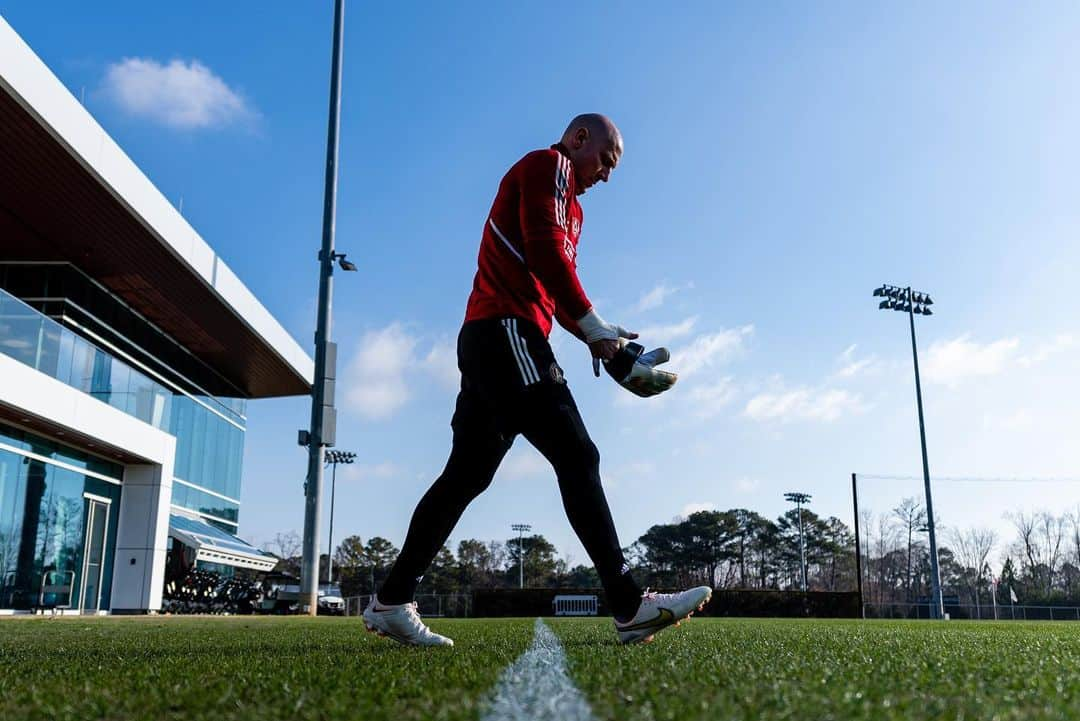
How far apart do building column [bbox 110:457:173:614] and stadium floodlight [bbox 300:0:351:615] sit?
4775mm

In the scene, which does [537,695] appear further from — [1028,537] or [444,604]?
[444,604]

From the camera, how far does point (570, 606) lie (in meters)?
34.5

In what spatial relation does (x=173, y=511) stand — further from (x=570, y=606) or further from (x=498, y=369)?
(x=498, y=369)

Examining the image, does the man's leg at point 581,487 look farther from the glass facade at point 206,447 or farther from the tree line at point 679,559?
the tree line at point 679,559

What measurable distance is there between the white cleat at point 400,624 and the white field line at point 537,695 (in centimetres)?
96

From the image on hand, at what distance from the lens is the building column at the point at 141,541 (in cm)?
1864

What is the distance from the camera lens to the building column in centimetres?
1864

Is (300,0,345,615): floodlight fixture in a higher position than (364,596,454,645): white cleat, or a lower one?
higher

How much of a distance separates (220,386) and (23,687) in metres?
27.7

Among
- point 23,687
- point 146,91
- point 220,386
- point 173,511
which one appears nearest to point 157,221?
point 146,91

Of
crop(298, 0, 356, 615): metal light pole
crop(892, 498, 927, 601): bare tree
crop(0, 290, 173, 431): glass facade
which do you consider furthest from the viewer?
crop(892, 498, 927, 601): bare tree

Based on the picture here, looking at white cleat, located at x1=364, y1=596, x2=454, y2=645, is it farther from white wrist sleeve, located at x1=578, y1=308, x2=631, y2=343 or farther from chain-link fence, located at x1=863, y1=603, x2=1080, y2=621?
chain-link fence, located at x1=863, y1=603, x2=1080, y2=621

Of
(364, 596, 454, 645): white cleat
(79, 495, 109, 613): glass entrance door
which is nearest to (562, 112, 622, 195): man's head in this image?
(364, 596, 454, 645): white cleat

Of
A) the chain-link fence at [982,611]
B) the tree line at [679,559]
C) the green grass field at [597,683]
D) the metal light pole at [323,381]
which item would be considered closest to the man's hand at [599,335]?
the green grass field at [597,683]
